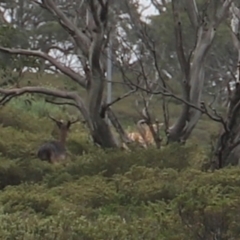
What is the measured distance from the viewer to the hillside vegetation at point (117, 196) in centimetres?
474

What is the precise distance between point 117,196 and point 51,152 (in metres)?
3.88

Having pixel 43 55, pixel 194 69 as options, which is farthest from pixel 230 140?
pixel 43 55

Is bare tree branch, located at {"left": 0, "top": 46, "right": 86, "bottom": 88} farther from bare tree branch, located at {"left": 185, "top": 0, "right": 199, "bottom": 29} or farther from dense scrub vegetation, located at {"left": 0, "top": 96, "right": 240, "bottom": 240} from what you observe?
bare tree branch, located at {"left": 185, "top": 0, "right": 199, "bottom": 29}

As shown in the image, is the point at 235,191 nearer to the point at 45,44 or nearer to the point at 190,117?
the point at 190,117

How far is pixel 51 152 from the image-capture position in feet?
34.8

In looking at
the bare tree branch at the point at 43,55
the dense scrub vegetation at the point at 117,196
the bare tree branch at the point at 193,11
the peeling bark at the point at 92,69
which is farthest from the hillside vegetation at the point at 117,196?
the bare tree branch at the point at 193,11

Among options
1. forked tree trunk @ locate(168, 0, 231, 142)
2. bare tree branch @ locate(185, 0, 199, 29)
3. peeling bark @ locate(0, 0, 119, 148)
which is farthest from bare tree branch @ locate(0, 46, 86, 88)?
bare tree branch @ locate(185, 0, 199, 29)

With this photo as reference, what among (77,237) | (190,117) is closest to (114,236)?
(77,237)

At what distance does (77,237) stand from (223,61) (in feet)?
65.0

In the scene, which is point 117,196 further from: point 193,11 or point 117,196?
point 193,11

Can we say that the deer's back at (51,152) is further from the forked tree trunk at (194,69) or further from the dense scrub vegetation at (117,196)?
the forked tree trunk at (194,69)

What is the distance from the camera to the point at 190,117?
31.9 ft

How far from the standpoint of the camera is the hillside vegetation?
4742 mm

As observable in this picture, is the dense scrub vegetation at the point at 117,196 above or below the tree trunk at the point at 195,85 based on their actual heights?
below
